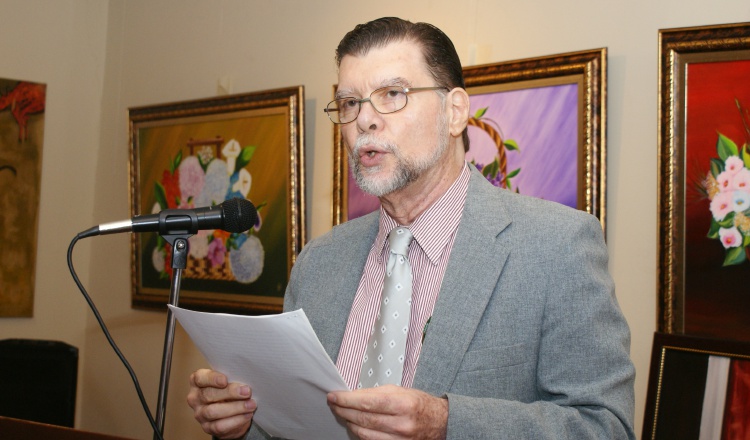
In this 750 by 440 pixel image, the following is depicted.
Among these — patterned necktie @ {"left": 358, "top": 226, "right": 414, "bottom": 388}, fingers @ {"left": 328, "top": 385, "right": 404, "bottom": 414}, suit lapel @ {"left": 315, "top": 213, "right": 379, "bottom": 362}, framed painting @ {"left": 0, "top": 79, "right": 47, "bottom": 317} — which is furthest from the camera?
framed painting @ {"left": 0, "top": 79, "right": 47, "bottom": 317}

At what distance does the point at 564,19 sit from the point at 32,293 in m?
3.58

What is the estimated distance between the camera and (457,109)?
2.20 meters

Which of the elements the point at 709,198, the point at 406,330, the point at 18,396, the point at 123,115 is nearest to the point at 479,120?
the point at 709,198

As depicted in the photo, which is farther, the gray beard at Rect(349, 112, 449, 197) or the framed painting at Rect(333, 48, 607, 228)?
the framed painting at Rect(333, 48, 607, 228)

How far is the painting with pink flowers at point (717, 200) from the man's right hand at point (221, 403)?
4.97 feet

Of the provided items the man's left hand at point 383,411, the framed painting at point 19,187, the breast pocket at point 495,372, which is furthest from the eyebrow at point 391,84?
the framed painting at point 19,187

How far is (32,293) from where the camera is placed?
15.9 feet

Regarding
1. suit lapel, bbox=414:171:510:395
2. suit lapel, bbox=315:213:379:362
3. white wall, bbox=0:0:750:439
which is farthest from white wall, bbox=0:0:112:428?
suit lapel, bbox=414:171:510:395

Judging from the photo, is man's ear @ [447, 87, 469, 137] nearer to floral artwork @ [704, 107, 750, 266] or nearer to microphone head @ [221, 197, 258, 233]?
microphone head @ [221, 197, 258, 233]

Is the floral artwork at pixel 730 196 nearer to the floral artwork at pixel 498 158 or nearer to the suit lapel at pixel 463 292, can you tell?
the floral artwork at pixel 498 158

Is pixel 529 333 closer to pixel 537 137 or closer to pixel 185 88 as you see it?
pixel 537 137

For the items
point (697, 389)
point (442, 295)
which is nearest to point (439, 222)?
point (442, 295)

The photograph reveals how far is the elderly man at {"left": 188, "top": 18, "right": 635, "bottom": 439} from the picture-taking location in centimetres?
169

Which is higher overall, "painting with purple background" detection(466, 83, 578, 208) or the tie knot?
"painting with purple background" detection(466, 83, 578, 208)
